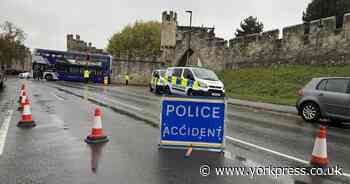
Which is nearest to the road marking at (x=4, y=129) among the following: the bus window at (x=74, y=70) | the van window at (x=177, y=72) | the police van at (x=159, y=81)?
the van window at (x=177, y=72)

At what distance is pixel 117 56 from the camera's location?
41250 millimetres

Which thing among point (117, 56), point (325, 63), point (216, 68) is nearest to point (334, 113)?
point (325, 63)

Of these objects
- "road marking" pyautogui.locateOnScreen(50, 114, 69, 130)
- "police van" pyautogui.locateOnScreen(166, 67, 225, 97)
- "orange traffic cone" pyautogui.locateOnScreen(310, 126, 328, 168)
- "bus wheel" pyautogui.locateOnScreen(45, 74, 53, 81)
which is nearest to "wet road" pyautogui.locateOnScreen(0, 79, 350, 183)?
"road marking" pyautogui.locateOnScreen(50, 114, 69, 130)

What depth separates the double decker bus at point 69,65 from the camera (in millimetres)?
33594

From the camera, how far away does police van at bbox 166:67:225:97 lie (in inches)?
521

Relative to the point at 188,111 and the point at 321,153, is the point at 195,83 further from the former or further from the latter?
the point at 321,153

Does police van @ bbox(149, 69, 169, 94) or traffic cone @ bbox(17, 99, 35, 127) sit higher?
police van @ bbox(149, 69, 169, 94)

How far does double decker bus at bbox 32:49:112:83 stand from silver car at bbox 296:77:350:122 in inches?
1214

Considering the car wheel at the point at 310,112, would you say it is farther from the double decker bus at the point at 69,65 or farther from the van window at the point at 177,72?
the double decker bus at the point at 69,65

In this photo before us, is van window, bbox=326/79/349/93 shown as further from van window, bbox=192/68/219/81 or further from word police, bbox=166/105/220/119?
word police, bbox=166/105/220/119

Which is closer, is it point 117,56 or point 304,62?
point 304,62

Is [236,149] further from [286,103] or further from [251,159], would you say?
[286,103]

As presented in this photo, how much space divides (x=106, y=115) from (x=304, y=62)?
707 inches

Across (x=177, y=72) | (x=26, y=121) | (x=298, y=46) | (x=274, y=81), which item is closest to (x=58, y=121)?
(x=26, y=121)
